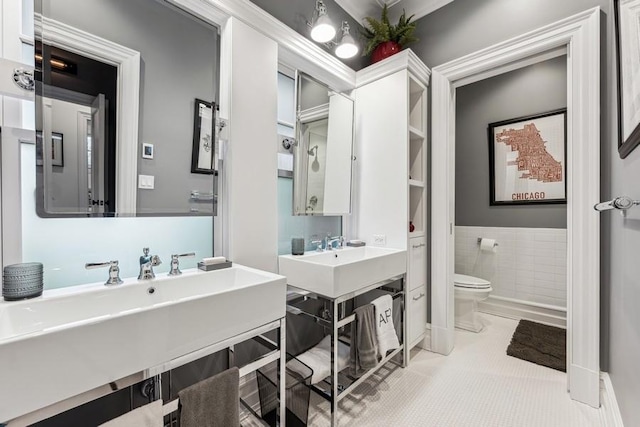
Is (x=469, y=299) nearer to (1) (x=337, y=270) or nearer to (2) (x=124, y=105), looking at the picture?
(1) (x=337, y=270)

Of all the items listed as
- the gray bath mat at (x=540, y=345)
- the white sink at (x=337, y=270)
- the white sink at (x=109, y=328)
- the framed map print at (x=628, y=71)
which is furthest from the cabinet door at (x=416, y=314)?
the framed map print at (x=628, y=71)

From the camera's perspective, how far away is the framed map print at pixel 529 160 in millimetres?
2670

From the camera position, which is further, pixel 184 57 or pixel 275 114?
pixel 275 114

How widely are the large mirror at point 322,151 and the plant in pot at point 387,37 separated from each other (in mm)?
433

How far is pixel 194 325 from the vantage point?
0.87 metres

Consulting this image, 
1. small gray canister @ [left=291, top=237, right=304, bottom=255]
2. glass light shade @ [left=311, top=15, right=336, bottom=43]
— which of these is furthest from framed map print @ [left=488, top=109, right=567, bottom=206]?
small gray canister @ [left=291, top=237, right=304, bottom=255]

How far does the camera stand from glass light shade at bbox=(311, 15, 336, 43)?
1.70 metres

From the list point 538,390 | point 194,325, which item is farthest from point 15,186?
point 538,390

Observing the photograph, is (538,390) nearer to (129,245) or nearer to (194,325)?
(194,325)

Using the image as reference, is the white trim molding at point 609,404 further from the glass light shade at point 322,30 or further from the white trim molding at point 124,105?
the glass light shade at point 322,30

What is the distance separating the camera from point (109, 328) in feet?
2.30

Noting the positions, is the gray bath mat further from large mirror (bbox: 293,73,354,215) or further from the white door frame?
large mirror (bbox: 293,73,354,215)

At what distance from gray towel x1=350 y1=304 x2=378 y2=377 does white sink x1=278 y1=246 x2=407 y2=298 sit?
0.16 metres

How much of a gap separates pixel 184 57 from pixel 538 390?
2.76 metres
